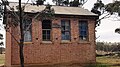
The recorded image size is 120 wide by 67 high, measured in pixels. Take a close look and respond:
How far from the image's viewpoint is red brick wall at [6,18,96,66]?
2892 cm

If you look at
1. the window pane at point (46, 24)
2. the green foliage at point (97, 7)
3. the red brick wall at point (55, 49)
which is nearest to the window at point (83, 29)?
the red brick wall at point (55, 49)

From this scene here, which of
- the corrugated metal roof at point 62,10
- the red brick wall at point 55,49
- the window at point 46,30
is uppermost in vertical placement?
the corrugated metal roof at point 62,10

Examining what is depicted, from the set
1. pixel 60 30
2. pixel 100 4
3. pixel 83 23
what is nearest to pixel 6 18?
pixel 60 30

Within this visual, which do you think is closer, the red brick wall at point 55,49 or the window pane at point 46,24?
the red brick wall at point 55,49

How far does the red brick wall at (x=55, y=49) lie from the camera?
28.9m

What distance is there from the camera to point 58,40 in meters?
30.4

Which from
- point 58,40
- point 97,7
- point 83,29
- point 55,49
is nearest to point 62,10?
point 83,29

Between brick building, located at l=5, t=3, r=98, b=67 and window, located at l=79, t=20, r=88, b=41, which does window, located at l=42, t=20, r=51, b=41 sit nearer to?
brick building, located at l=5, t=3, r=98, b=67

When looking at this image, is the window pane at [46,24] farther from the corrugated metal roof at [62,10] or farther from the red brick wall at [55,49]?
the corrugated metal roof at [62,10]

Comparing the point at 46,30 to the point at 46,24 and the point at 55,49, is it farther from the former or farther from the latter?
the point at 55,49

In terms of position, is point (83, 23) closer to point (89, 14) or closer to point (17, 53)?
point (89, 14)

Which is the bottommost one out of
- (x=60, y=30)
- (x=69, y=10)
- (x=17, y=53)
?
(x=17, y=53)

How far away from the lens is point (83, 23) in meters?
31.7

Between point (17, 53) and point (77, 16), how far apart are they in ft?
23.1
